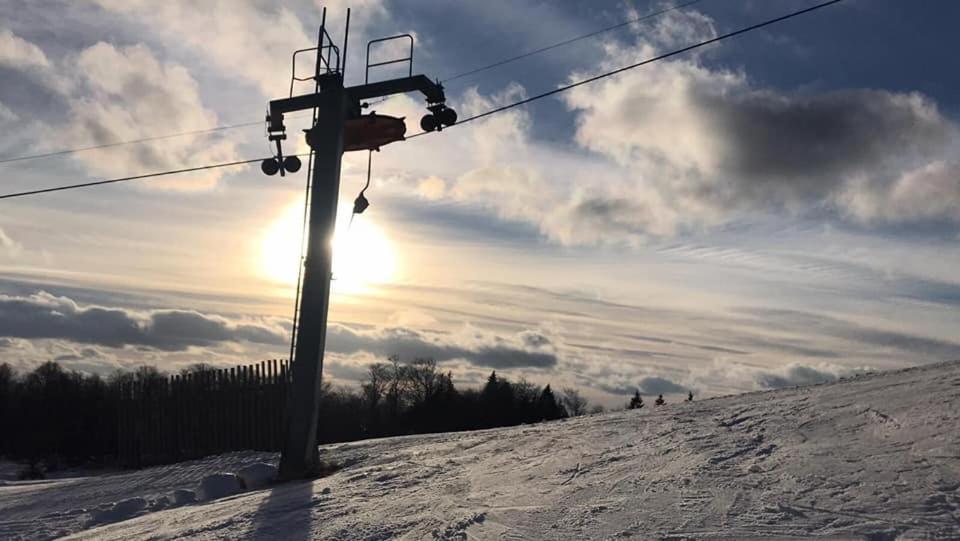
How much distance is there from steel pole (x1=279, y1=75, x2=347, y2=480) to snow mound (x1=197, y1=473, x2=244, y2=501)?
607 mm

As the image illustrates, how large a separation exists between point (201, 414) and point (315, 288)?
539cm

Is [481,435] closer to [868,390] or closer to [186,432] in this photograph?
[868,390]

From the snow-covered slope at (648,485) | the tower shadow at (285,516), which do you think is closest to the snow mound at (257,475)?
the snow-covered slope at (648,485)

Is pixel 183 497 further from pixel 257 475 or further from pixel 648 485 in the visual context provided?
pixel 648 485

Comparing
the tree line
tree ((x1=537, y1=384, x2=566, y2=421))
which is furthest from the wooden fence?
tree ((x1=537, y1=384, x2=566, y2=421))

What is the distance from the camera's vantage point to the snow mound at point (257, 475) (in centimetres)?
1041

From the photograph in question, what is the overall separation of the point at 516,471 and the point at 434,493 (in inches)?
38.9

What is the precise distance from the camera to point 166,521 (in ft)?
27.3

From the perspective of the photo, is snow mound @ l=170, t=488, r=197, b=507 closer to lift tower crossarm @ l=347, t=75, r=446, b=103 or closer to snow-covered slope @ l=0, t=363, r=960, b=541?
snow-covered slope @ l=0, t=363, r=960, b=541

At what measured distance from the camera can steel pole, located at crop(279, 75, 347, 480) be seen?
1079 cm

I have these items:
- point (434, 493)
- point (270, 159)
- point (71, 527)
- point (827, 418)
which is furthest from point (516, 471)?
point (270, 159)

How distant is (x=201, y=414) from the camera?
14953 mm

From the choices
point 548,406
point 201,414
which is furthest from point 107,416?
point 548,406

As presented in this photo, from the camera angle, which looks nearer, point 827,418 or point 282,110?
point 827,418
